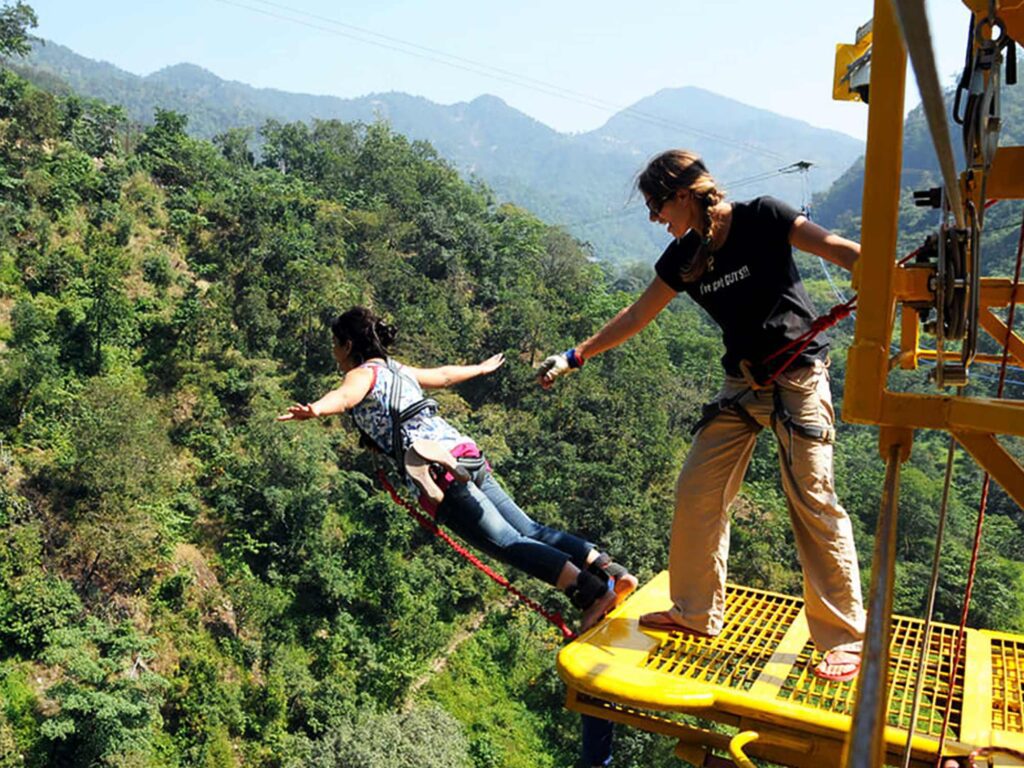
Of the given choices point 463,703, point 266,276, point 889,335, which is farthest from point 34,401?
point 889,335

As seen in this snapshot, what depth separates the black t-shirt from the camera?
2779 millimetres

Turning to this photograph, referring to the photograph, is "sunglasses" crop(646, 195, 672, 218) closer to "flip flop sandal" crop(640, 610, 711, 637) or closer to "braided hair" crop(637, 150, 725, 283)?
"braided hair" crop(637, 150, 725, 283)

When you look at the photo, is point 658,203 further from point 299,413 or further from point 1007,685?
point 1007,685

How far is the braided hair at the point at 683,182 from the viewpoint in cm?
276

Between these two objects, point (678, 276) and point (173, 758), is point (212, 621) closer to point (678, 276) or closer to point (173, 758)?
point (173, 758)

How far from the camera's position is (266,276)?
31.7 metres

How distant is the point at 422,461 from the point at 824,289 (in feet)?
209

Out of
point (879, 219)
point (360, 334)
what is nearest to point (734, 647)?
point (879, 219)

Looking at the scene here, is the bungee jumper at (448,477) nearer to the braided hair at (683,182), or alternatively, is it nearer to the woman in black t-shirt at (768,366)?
the woman in black t-shirt at (768,366)

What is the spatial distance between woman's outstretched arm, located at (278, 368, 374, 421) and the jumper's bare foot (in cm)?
172

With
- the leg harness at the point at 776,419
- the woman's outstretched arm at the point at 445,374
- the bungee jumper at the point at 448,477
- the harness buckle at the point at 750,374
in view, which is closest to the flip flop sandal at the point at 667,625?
the bungee jumper at the point at 448,477

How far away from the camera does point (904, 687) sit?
2793 millimetres

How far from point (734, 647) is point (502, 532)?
3.10 feet

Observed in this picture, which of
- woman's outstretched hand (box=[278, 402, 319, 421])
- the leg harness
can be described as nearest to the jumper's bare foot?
the leg harness
